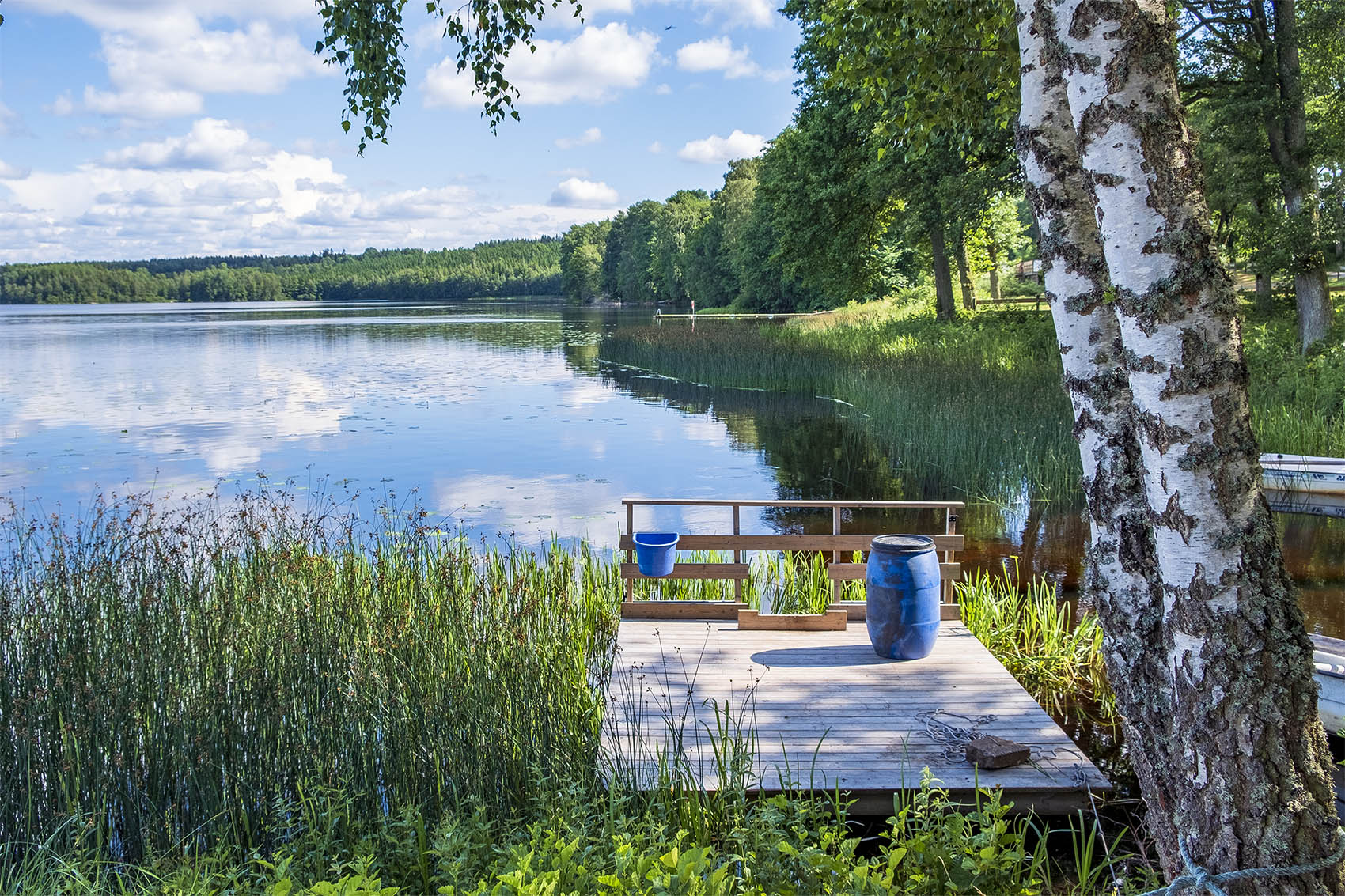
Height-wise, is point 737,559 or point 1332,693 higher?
point 737,559

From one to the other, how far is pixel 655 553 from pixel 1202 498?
4.62m

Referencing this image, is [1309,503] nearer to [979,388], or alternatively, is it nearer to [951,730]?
[979,388]

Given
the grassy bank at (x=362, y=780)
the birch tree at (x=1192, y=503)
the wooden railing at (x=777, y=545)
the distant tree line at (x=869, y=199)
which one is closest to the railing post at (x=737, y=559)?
the wooden railing at (x=777, y=545)

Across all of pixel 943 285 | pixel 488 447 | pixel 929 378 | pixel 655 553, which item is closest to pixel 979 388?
pixel 929 378

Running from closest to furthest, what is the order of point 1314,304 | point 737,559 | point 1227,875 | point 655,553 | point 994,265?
point 1227,875
point 655,553
point 737,559
point 1314,304
point 994,265

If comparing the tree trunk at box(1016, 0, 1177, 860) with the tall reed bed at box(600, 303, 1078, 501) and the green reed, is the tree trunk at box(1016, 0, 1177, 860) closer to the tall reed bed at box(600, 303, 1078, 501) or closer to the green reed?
the green reed

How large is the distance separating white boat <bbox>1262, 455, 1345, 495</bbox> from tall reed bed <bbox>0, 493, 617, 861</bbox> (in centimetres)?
852

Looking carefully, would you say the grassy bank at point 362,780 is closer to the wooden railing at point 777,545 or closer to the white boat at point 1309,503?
the wooden railing at point 777,545

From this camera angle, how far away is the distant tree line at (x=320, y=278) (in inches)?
4496

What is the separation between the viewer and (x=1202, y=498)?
2371 mm

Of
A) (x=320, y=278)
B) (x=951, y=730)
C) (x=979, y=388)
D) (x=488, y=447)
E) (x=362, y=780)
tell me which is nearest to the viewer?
(x=362, y=780)

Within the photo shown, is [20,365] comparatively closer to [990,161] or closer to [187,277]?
[990,161]

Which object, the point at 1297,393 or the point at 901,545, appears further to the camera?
the point at 1297,393

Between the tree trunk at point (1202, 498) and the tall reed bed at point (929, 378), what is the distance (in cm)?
895
